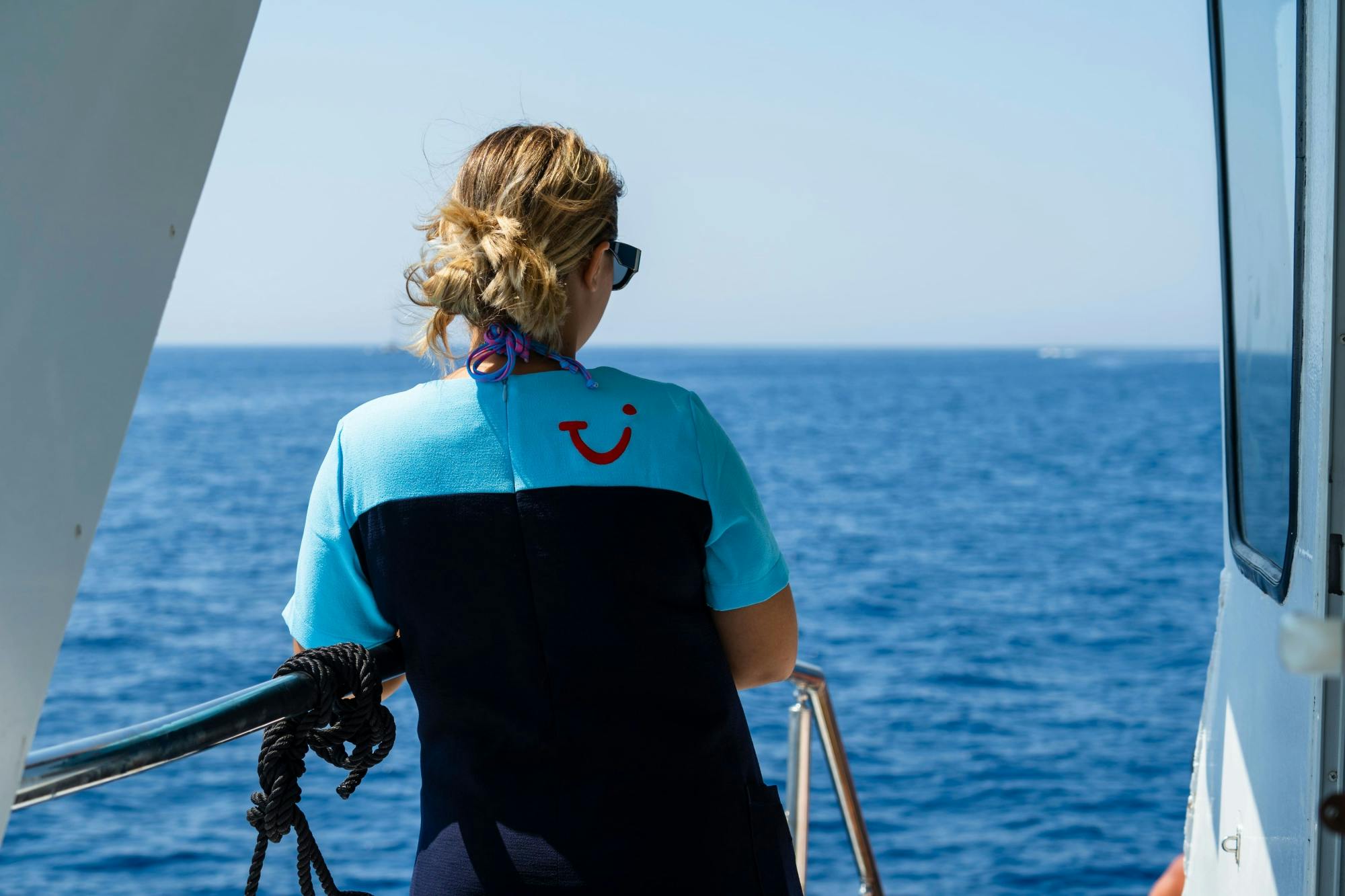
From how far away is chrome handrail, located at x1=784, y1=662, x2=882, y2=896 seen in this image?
2408 millimetres

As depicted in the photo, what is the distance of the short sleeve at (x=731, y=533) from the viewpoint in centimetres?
132

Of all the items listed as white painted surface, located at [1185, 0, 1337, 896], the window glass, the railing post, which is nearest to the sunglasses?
white painted surface, located at [1185, 0, 1337, 896]

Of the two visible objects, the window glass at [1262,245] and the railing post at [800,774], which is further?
the railing post at [800,774]

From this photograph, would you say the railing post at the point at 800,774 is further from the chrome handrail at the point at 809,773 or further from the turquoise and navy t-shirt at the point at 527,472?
the turquoise and navy t-shirt at the point at 527,472

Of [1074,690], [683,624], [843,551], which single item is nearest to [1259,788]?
[683,624]

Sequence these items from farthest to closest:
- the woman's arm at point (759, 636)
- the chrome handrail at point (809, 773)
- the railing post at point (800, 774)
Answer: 1. the railing post at point (800, 774)
2. the chrome handrail at point (809, 773)
3. the woman's arm at point (759, 636)

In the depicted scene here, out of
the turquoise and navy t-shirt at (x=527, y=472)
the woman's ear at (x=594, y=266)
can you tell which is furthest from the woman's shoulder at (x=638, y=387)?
the woman's ear at (x=594, y=266)

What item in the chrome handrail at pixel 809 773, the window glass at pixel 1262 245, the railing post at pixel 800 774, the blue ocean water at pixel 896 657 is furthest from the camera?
the blue ocean water at pixel 896 657

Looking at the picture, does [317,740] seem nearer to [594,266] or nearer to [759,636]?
[759,636]

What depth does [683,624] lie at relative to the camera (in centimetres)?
132

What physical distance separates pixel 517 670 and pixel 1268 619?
49.0 inches

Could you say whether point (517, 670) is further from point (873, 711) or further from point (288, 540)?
point (288, 540)

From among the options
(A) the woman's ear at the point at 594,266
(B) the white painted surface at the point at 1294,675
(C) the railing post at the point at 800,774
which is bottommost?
(C) the railing post at the point at 800,774

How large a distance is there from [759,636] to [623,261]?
46 centimetres
